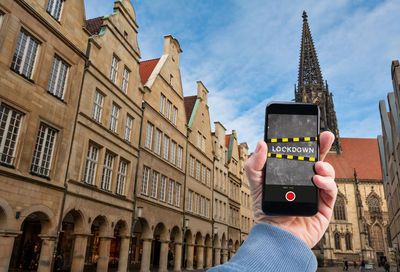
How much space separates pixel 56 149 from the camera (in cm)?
1323

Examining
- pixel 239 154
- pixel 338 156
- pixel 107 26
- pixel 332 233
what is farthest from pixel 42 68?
pixel 338 156

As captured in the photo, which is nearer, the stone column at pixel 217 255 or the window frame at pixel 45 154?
the window frame at pixel 45 154

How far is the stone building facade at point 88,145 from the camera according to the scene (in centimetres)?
1153

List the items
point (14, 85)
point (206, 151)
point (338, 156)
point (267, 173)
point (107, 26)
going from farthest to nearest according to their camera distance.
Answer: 1. point (338, 156)
2. point (206, 151)
3. point (107, 26)
4. point (14, 85)
5. point (267, 173)

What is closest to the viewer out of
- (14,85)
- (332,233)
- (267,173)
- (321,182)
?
(321,182)

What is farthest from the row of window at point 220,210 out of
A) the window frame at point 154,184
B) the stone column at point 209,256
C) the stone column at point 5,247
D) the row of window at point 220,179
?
the stone column at point 5,247

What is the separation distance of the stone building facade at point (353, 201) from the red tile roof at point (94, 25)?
44975 millimetres

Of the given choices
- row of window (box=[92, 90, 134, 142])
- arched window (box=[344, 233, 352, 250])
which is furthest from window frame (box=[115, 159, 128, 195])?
arched window (box=[344, 233, 352, 250])

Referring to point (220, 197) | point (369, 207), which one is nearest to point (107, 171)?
point (220, 197)

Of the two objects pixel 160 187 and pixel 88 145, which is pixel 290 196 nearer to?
pixel 88 145

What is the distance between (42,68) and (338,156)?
62.6 m

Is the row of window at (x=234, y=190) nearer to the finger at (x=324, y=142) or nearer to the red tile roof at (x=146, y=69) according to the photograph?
the red tile roof at (x=146, y=69)

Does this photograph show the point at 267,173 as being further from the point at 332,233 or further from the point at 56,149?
the point at 332,233

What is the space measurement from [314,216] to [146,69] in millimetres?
25132
